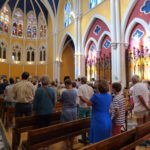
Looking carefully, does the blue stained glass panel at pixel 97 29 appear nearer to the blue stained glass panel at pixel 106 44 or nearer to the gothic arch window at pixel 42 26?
the blue stained glass panel at pixel 106 44

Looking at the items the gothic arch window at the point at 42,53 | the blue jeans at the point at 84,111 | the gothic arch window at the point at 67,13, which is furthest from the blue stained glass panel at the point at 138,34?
the gothic arch window at the point at 42,53

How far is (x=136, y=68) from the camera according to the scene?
11000 millimetres

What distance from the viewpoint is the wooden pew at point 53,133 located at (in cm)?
267

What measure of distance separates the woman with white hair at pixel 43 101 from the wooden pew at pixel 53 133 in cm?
68

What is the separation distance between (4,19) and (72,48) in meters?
10.4

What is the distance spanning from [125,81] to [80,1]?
30.8 feet

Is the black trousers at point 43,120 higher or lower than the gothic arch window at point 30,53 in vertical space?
lower

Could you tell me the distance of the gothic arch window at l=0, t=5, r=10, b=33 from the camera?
23.6 meters

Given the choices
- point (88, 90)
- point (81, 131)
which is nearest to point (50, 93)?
point (81, 131)

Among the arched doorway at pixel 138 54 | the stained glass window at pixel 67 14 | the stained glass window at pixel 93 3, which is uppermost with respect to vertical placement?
the stained glass window at pixel 67 14

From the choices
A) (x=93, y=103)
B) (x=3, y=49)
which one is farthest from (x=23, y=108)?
(x=3, y=49)

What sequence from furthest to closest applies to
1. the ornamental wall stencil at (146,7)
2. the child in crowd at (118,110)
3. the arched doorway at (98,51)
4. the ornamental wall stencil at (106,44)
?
the ornamental wall stencil at (106,44) < the arched doorway at (98,51) < the ornamental wall stencil at (146,7) < the child in crowd at (118,110)

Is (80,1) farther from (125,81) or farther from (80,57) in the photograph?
(125,81)

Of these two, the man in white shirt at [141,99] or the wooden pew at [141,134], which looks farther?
the man in white shirt at [141,99]
